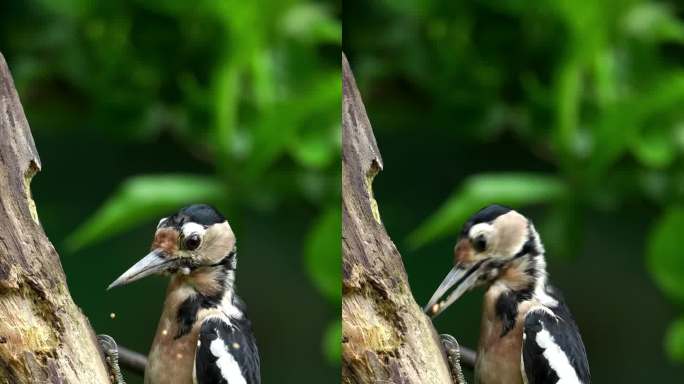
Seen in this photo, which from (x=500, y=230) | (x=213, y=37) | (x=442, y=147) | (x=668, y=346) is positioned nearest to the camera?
(x=500, y=230)

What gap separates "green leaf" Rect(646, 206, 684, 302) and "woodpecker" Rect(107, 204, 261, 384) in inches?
27.6

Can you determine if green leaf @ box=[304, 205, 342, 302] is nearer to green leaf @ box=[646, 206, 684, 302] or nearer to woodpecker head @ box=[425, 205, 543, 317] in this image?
woodpecker head @ box=[425, 205, 543, 317]

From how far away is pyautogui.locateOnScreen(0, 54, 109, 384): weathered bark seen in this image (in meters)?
1.08

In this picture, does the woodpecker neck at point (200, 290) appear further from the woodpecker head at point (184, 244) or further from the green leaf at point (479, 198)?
the green leaf at point (479, 198)

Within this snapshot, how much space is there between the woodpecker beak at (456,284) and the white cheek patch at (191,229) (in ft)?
0.97

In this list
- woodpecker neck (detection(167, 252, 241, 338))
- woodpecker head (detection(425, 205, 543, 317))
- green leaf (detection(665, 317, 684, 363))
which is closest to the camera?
woodpecker head (detection(425, 205, 543, 317))

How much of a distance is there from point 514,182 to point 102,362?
569 mm

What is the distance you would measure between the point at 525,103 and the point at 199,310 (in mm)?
517

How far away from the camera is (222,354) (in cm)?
114

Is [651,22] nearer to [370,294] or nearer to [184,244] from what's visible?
[370,294]

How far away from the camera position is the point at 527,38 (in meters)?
1.19

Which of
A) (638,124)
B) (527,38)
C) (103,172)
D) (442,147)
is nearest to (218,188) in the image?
(103,172)

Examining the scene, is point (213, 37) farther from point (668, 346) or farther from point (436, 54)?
point (668, 346)

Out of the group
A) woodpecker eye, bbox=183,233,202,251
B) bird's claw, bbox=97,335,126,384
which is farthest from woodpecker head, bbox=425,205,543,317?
bird's claw, bbox=97,335,126,384
